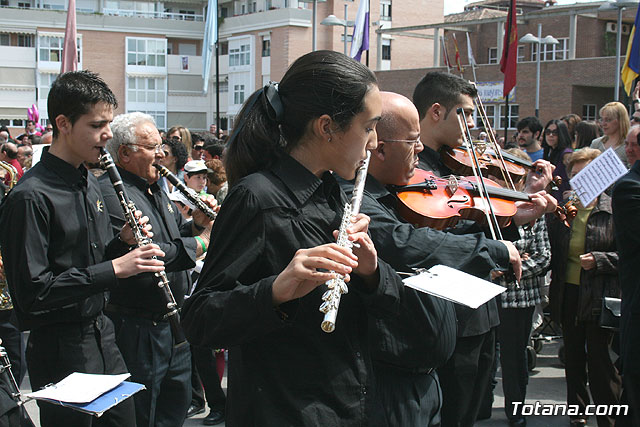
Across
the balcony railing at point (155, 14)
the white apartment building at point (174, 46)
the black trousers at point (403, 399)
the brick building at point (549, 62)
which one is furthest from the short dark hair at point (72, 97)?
the balcony railing at point (155, 14)

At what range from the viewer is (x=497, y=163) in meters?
4.72

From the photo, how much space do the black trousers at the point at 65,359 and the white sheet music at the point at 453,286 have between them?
1.87 metres

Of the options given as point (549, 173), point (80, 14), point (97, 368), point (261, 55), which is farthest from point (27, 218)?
point (80, 14)

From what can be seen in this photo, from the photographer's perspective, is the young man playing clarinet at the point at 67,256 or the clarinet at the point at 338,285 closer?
the clarinet at the point at 338,285

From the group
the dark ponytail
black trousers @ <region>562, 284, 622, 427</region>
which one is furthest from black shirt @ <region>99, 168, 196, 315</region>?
black trousers @ <region>562, 284, 622, 427</region>

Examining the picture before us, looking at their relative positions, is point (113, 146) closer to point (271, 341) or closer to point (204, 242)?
point (204, 242)

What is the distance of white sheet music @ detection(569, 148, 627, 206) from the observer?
4594mm

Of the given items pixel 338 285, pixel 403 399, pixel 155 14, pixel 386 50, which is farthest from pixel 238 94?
pixel 338 285

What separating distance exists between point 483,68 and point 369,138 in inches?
1661

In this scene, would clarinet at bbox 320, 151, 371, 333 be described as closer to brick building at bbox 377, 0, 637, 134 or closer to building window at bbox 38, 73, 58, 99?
brick building at bbox 377, 0, 637, 134

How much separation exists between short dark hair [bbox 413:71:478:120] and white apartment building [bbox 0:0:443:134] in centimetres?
4703

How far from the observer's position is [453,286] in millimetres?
2330

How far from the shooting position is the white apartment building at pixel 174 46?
51.7 m

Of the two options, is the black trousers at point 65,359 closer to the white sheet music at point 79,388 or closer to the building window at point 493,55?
the white sheet music at point 79,388
